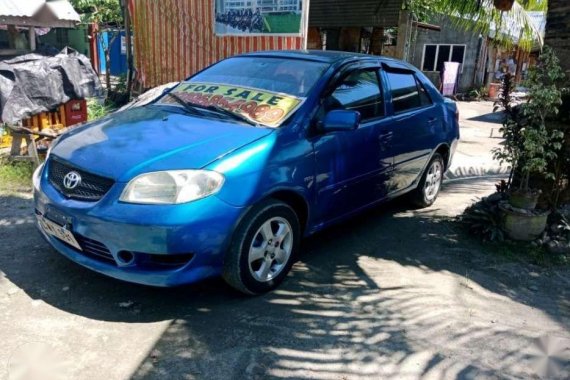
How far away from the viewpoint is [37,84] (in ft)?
23.5

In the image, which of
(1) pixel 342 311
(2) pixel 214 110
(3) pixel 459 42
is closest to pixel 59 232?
(2) pixel 214 110

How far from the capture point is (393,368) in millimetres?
2893

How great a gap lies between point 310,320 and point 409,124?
2.41 m

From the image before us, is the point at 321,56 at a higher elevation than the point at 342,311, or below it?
higher

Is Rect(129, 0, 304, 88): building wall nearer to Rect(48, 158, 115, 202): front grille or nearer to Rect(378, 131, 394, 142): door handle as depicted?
Rect(378, 131, 394, 142): door handle

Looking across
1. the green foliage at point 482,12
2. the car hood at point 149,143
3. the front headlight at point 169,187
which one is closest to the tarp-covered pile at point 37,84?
the car hood at point 149,143

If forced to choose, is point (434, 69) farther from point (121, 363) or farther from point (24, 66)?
point (121, 363)

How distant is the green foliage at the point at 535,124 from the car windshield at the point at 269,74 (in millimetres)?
1882

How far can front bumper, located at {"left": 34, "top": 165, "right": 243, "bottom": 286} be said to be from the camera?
295 cm

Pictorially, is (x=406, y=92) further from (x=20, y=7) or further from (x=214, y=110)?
(x=20, y=7)

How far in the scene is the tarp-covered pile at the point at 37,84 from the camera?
6.88 meters

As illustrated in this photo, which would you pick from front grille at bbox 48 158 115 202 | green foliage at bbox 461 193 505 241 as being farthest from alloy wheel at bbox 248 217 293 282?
green foliage at bbox 461 193 505 241

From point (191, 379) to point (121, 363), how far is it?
0.41m

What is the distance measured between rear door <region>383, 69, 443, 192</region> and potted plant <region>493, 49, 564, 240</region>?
72 cm
